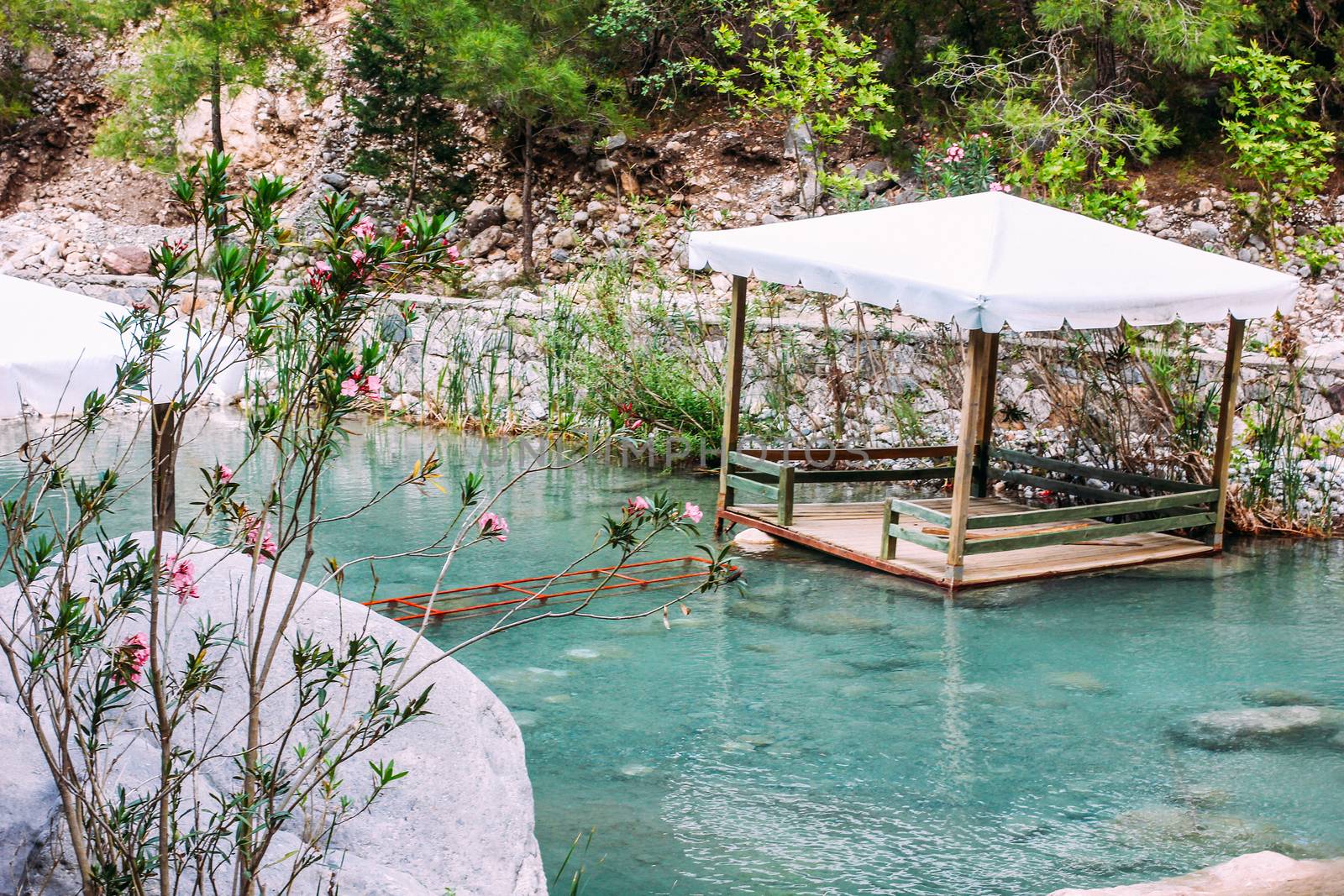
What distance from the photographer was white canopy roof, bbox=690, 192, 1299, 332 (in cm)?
597

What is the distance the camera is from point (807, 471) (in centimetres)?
790

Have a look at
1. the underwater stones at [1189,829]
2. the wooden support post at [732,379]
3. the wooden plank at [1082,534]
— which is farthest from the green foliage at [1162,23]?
the underwater stones at [1189,829]

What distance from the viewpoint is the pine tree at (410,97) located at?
13828 mm

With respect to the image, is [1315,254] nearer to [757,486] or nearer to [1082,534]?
[1082,534]

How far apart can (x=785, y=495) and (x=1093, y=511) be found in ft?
5.43

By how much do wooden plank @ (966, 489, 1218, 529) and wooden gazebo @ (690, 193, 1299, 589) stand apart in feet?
0.04

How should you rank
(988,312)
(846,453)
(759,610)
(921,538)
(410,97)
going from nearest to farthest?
(988,312)
(759,610)
(921,538)
(846,453)
(410,97)

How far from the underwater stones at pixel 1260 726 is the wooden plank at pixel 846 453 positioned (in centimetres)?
330

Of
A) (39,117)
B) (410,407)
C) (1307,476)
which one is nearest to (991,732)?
(1307,476)

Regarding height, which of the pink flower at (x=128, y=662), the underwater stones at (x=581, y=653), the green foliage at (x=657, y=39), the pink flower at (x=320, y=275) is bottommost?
the underwater stones at (x=581, y=653)

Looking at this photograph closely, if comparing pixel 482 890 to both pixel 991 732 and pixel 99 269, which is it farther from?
pixel 99 269

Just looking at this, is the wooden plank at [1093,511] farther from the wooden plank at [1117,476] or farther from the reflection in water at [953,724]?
the reflection in water at [953,724]

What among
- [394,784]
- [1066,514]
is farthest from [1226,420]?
[394,784]

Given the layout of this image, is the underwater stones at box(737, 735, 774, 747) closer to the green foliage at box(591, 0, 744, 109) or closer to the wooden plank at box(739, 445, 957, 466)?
the wooden plank at box(739, 445, 957, 466)
